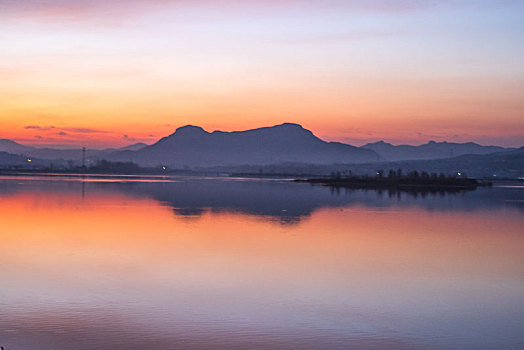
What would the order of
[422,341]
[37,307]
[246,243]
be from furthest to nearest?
1. [246,243]
2. [37,307]
3. [422,341]

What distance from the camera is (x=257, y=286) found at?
16.3 meters

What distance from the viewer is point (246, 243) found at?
2473 cm

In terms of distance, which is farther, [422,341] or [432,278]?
[432,278]

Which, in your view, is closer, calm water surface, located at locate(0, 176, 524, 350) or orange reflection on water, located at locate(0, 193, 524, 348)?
calm water surface, located at locate(0, 176, 524, 350)

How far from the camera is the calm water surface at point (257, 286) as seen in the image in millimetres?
11703

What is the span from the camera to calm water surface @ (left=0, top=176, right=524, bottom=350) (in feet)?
38.4

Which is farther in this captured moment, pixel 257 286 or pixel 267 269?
pixel 267 269

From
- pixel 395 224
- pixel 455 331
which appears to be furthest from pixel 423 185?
pixel 455 331

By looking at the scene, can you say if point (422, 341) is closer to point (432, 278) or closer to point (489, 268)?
point (432, 278)

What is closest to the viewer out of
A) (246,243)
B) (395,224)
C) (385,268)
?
(385,268)

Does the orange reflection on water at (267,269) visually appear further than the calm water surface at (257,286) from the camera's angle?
Yes

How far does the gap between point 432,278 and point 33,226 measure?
1981 centimetres

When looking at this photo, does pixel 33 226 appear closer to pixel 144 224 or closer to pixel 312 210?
pixel 144 224

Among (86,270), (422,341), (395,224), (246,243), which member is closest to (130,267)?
(86,270)
